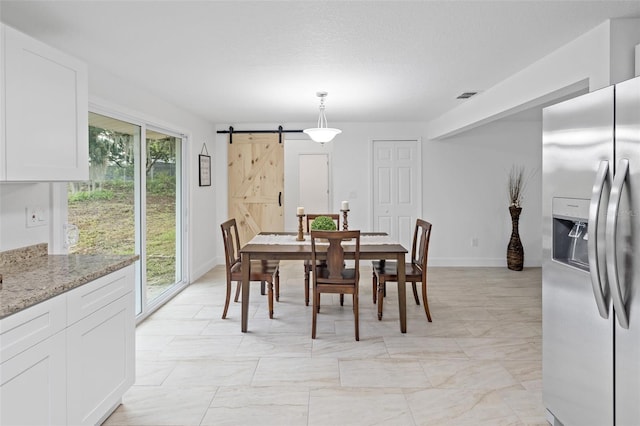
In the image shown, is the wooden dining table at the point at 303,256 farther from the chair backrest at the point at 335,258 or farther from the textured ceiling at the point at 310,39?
the textured ceiling at the point at 310,39

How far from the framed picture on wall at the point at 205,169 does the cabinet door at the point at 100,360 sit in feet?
11.9

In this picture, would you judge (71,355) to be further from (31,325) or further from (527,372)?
(527,372)

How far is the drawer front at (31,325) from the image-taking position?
150cm

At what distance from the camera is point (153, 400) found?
254cm

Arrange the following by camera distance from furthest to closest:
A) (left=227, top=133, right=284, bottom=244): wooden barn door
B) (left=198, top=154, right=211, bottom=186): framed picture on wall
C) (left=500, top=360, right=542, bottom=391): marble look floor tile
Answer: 1. (left=227, top=133, right=284, bottom=244): wooden barn door
2. (left=198, top=154, right=211, bottom=186): framed picture on wall
3. (left=500, top=360, right=542, bottom=391): marble look floor tile

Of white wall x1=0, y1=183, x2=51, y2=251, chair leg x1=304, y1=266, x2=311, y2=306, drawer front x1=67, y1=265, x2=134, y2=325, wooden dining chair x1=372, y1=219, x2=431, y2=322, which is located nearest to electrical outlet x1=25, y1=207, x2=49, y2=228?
white wall x1=0, y1=183, x2=51, y2=251

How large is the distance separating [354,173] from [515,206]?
2470mm

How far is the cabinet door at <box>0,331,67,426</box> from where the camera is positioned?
4.99 ft

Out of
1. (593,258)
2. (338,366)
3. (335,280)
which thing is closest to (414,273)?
(335,280)

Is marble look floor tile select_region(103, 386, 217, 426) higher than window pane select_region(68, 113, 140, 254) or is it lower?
lower

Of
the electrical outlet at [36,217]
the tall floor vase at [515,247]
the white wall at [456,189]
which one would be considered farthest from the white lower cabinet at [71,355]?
the tall floor vase at [515,247]

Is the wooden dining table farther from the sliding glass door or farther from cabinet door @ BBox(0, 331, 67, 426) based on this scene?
cabinet door @ BBox(0, 331, 67, 426)

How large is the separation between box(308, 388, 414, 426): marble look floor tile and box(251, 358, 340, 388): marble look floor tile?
141 millimetres

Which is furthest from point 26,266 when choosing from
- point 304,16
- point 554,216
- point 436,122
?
point 436,122
